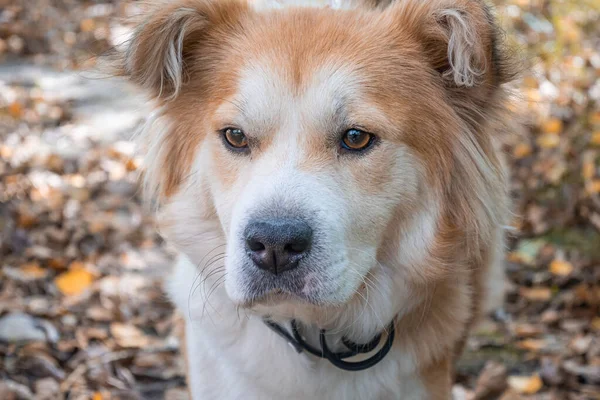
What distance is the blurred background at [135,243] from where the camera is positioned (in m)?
3.80

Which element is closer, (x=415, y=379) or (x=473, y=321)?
(x=415, y=379)

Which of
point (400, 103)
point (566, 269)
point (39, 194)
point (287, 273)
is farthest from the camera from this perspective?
point (39, 194)

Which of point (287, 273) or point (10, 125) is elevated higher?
point (287, 273)

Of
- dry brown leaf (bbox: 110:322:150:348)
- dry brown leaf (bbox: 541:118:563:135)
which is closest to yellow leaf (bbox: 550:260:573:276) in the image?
dry brown leaf (bbox: 541:118:563:135)

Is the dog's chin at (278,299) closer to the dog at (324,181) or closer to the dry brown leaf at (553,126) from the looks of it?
the dog at (324,181)

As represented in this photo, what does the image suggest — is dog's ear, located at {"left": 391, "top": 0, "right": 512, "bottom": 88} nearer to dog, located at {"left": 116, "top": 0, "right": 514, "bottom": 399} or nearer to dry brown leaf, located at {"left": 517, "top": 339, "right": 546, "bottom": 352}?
dog, located at {"left": 116, "top": 0, "right": 514, "bottom": 399}

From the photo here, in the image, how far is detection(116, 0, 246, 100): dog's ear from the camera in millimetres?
2695

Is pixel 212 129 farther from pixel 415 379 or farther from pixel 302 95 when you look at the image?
pixel 415 379

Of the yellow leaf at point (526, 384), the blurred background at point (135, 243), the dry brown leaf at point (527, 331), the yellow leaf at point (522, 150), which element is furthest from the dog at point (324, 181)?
the yellow leaf at point (522, 150)

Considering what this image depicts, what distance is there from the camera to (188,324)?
301cm

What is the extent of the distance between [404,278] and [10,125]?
447cm

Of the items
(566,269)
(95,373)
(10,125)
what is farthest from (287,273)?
(10,125)

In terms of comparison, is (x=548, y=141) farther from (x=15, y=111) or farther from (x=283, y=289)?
(x=15, y=111)

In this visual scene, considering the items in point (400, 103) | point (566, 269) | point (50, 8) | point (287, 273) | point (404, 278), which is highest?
point (400, 103)
